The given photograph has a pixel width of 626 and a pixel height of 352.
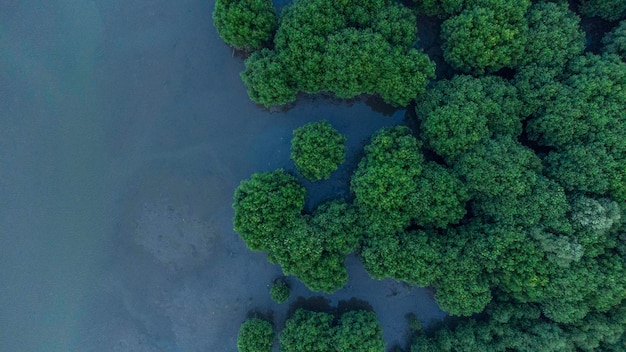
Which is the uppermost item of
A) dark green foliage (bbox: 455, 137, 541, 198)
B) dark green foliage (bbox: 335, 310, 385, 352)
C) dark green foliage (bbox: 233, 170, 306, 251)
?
dark green foliage (bbox: 455, 137, 541, 198)

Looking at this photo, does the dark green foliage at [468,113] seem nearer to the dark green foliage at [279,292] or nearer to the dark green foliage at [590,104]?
the dark green foliage at [590,104]

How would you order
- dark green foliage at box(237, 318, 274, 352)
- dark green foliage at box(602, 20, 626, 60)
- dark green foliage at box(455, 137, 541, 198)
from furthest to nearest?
dark green foliage at box(237, 318, 274, 352)
dark green foliage at box(602, 20, 626, 60)
dark green foliage at box(455, 137, 541, 198)

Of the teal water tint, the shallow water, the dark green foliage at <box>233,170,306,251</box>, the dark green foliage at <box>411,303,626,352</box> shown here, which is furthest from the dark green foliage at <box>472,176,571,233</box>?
the teal water tint

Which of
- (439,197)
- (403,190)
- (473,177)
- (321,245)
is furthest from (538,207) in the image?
(321,245)

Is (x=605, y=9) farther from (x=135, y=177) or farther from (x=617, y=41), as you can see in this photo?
(x=135, y=177)

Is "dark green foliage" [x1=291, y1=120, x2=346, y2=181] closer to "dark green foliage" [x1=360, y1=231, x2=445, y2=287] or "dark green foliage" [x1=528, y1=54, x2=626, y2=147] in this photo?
"dark green foliage" [x1=360, y1=231, x2=445, y2=287]

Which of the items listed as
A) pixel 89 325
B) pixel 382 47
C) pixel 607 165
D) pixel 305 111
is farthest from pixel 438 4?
pixel 89 325

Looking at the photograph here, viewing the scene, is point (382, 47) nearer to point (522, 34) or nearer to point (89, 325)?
point (522, 34)
